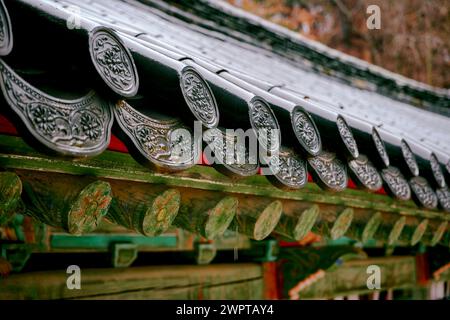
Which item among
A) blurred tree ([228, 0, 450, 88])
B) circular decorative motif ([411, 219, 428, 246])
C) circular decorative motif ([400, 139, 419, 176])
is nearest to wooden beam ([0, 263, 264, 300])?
circular decorative motif ([411, 219, 428, 246])

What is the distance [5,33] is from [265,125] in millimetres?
741

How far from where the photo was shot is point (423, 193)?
7.54ft

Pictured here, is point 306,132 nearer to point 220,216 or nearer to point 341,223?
point 220,216

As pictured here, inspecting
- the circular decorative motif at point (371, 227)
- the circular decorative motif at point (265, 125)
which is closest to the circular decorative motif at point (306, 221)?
the circular decorative motif at point (371, 227)

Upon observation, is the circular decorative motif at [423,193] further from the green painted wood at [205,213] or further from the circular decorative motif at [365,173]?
the green painted wood at [205,213]

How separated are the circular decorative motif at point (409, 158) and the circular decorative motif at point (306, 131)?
697mm

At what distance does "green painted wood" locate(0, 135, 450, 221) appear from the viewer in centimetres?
127

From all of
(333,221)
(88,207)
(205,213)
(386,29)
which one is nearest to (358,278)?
(333,221)

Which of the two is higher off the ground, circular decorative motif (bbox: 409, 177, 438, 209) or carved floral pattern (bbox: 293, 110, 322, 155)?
carved floral pattern (bbox: 293, 110, 322, 155)

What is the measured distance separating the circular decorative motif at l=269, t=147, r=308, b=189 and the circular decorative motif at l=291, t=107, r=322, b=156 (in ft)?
0.20

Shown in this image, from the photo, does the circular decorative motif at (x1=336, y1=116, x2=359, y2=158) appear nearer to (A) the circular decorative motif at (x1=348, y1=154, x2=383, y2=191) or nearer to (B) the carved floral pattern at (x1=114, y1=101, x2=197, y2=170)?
(A) the circular decorative motif at (x1=348, y1=154, x2=383, y2=191)

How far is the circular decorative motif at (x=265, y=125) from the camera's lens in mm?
1383

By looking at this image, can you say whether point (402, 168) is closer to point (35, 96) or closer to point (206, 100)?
point (206, 100)

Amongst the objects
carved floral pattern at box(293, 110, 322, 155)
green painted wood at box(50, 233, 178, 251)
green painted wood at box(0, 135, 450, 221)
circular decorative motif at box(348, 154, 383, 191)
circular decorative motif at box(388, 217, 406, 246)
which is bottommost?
green painted wood at box(50, 233, 178, 251)
